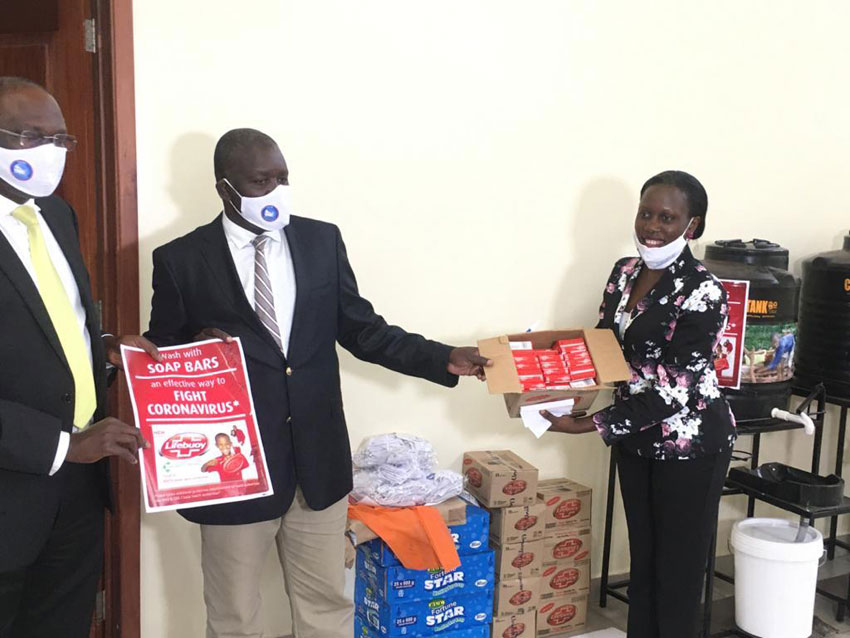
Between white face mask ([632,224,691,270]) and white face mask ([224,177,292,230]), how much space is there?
1.04 metres

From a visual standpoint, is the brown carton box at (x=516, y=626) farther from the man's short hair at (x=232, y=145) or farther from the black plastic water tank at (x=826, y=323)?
the man's short hair at (x=232, y=145)

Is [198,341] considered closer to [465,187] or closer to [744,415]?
[465,187]

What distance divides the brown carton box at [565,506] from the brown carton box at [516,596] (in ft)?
0.62

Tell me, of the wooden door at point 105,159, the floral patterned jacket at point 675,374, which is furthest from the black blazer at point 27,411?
the floral patterned jacket at point 675,374

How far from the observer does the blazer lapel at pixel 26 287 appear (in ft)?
4.66

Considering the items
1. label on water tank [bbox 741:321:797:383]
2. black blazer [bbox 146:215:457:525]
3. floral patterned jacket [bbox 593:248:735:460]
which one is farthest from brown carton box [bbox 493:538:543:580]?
label on water tank [bbox 741:321:797:383]

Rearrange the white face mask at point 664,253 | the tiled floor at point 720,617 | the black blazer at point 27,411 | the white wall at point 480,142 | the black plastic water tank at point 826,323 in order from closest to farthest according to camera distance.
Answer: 1. the black blazer at point 27,411
2. the white face mask at point 664,253
3. the white wall at point 480,142
4. the tiled floor at point 720,617
5. the black plastic water tank at point 826,323

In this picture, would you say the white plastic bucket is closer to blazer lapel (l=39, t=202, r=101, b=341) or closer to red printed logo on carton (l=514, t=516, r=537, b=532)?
red printed logo on carton (l=514, t=516, r=537, b=532)

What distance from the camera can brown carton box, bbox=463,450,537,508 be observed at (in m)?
2.57

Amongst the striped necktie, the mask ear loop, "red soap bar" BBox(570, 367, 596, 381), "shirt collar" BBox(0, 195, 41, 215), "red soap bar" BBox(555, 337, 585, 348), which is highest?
the mask ear loop

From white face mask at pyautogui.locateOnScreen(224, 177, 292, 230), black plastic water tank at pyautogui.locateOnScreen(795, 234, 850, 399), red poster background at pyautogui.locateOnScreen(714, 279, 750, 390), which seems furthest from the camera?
black plastic water tank at pyautogui.locateOnScreen(795, 234, 850, 399)

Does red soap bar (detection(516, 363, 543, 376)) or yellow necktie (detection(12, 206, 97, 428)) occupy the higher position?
yellow necktie (detection(12, 206, 97, 428))

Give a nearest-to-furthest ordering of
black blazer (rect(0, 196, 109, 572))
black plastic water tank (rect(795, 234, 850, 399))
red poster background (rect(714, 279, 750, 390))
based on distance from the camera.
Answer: black blazer (rect(0, 196, 109, 572)), red poster background (rect(714, 279, 750, 390)), black plastic water tank (rect(795, 234, 850, 399))

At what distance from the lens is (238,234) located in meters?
1.84
